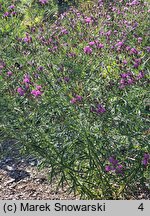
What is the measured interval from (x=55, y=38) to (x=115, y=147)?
1361 mm

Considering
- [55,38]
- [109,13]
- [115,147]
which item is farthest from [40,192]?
[109,13]

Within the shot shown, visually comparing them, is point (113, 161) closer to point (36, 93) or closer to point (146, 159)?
point (146, 159)

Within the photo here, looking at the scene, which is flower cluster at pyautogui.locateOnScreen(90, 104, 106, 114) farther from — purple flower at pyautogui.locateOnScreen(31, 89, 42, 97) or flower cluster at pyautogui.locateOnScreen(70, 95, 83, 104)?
purple flower at pyautogui.locateOnScreen(31, 89, 42, 97)

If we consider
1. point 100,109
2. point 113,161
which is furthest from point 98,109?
point 113,161

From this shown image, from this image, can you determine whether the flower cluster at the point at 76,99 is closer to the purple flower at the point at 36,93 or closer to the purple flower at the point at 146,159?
the purple flower at the point at 36,93

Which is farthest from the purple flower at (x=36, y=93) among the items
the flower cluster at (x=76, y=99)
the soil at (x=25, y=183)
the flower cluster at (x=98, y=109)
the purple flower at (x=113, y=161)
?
the soil at (x=25, y=183)

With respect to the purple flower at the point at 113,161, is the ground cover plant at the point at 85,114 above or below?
above

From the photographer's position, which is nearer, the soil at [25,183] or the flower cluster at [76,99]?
the flower cluster at [76,99]

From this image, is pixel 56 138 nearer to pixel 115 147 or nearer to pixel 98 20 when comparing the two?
pixel 115 147

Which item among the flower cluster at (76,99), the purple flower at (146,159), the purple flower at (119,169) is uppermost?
the flower cluster at (76,99)

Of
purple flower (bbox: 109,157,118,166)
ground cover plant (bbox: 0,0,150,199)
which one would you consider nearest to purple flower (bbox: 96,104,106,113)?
ground cover plant (bbox: 0,0,150,199)

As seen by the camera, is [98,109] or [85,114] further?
[85,114]

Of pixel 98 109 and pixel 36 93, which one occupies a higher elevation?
pixel 36 93

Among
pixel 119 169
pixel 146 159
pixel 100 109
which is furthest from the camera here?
pixel 119 169
